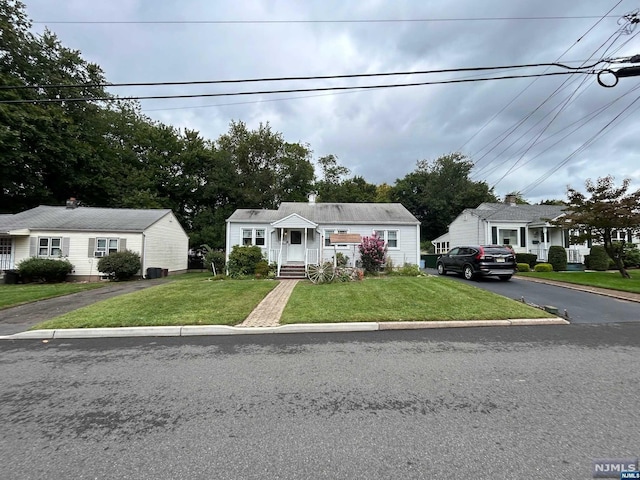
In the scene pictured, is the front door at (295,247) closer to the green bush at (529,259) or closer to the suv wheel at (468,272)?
the suv wheel at (468,272)

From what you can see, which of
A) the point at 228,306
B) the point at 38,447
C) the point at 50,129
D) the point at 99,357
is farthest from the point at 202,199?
the point at 38,447

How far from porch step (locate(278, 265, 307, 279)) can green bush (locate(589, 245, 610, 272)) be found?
2047cm

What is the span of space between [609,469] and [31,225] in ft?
87.0

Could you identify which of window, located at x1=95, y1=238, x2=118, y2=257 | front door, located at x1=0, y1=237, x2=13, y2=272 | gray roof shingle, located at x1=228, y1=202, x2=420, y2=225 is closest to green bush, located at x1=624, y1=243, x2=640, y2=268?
gray roof shingle, located at x1=228, y1=202, x2=420, y2=225

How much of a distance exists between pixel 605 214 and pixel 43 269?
29858mm

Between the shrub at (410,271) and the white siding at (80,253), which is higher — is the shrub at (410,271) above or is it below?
below

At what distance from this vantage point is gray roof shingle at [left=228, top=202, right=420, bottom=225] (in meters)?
18.9

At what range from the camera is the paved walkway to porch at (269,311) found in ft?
23.6

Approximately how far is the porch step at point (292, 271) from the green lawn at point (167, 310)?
213 inches

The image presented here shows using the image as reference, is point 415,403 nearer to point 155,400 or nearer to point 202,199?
point 155,400

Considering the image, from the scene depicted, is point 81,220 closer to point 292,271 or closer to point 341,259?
point 292,271

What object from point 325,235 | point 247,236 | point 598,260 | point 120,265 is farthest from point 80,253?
point 598,260

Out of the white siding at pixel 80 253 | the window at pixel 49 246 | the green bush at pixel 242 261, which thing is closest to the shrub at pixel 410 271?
the green bush at pixel 242 261

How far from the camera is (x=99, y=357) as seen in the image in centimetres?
524
